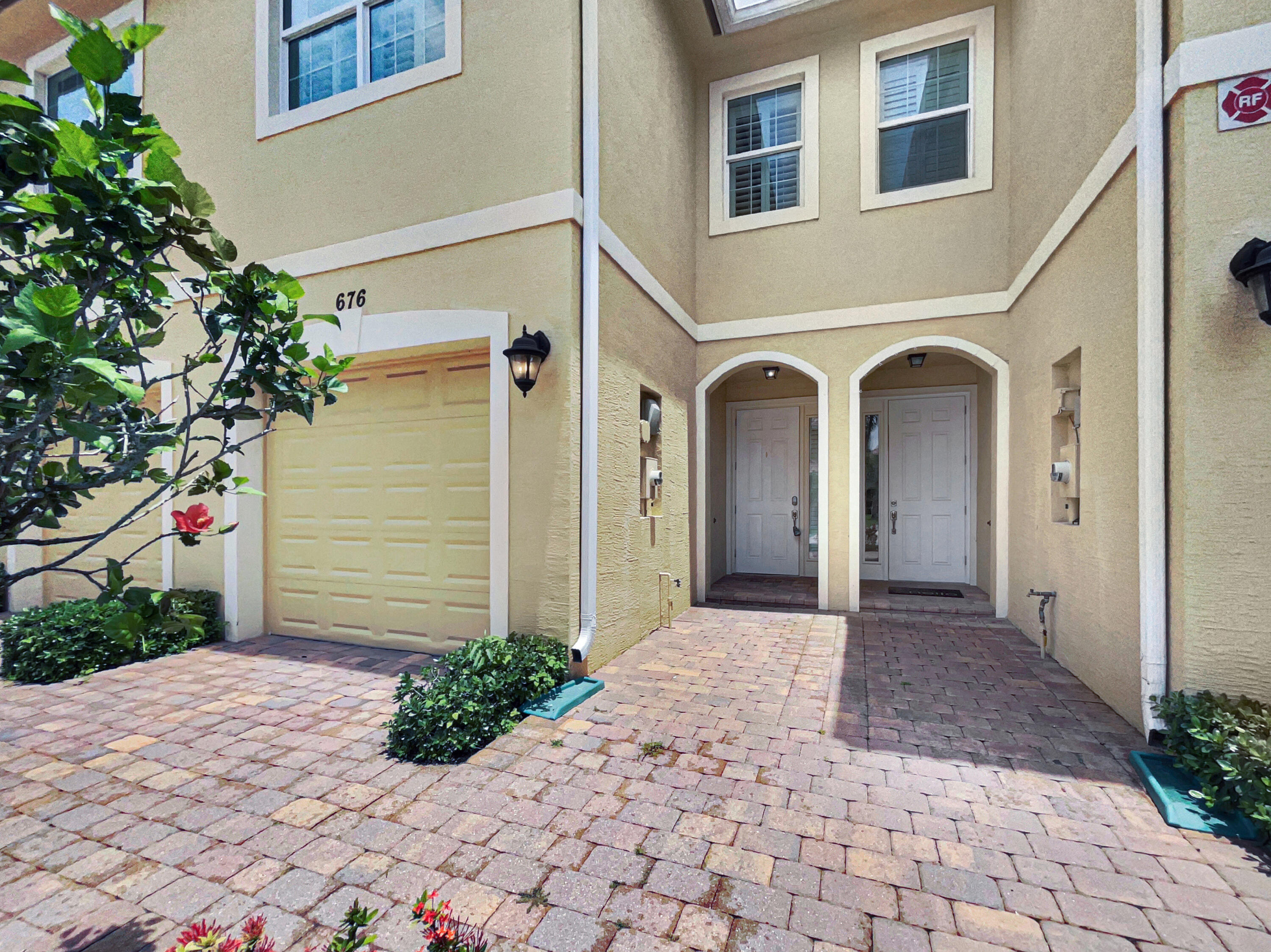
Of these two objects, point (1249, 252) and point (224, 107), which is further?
point (224, 107)

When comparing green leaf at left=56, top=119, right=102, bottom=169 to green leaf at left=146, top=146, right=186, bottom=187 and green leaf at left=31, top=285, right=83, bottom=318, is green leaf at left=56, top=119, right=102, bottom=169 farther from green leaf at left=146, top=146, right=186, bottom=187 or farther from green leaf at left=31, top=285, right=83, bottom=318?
green leaf at left=31, top=285, right=83, bottom=318

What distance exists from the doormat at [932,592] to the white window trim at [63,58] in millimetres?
9514

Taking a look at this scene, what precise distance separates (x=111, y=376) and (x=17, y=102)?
25.2 inches

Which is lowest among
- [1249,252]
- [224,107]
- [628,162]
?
[1249,252]

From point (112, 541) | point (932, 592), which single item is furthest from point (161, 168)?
point (932, 592)

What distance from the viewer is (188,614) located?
140cm

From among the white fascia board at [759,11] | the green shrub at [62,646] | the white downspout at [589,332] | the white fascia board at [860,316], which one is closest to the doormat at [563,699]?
the white downspout at [589,332]

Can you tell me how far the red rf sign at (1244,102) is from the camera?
2732mm

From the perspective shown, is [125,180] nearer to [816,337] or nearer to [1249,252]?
[1249,252]

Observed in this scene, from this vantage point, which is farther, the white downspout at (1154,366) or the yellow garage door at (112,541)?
the yellow garage door at (112,541)

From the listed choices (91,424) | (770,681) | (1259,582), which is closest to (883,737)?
(770,681)

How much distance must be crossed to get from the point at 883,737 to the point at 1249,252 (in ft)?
9.58

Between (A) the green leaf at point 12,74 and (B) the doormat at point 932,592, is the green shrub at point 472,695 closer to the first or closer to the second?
(A) the green leaf at point 12,74

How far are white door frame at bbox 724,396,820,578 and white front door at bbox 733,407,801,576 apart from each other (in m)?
0.03
